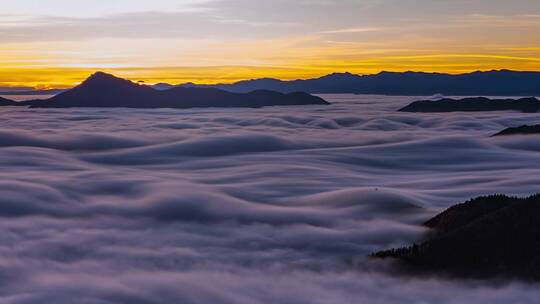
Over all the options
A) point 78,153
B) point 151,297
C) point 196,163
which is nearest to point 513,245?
point 151,297

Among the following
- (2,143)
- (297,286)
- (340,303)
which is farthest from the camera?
(2,143)

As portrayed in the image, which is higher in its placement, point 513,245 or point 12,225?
point 513,245

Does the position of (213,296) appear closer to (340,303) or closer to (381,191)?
(340,303)

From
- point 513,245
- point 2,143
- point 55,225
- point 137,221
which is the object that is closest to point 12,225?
point 55,225

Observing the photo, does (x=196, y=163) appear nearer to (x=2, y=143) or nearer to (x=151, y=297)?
(x=2, y=143)

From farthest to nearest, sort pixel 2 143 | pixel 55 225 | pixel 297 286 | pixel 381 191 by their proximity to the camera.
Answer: pixel 2 143
pixel 381 191
pixel 55 225
pixel 297 286

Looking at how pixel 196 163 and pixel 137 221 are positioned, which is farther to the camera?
pixel 196 163
